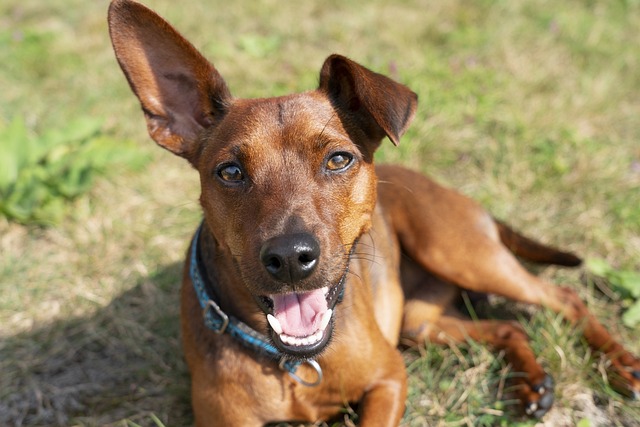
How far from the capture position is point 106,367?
12.9 feet

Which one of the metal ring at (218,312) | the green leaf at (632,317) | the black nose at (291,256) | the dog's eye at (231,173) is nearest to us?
the black nose at (291,256)

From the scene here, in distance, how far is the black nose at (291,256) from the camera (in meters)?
2.30

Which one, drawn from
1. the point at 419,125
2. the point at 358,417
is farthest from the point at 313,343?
the point at 419,125

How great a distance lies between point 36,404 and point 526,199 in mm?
3822

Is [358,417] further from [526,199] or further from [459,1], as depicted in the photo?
[459,1]

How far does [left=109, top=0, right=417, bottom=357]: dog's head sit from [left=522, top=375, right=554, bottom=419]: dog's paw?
4.63 feet

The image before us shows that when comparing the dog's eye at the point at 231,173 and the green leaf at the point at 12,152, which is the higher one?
the dog's eye at the point at 231,173

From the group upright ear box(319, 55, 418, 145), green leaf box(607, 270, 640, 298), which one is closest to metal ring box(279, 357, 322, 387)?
upright ear box(319, 55, 418, 145)

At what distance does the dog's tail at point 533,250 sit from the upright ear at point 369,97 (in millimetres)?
1673

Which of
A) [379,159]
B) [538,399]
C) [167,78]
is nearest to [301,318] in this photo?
[167,78]

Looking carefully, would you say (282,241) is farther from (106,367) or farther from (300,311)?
(106,367)

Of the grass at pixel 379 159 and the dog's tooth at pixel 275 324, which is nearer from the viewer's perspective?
the dog's tooth at pixel 275 324

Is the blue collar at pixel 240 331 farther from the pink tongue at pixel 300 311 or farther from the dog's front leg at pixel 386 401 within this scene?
the dog's front leg at pixel 386 401

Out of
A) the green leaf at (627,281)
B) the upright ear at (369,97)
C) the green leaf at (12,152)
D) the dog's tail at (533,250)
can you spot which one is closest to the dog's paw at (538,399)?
the dog's tail at (533,250)
